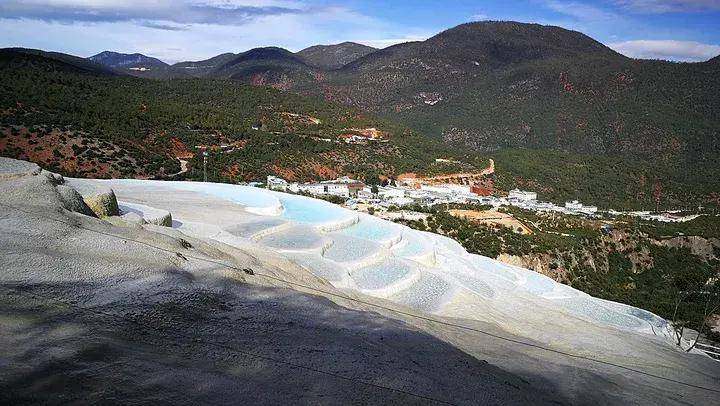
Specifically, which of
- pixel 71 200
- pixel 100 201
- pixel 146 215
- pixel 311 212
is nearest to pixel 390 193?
pixel 311 212

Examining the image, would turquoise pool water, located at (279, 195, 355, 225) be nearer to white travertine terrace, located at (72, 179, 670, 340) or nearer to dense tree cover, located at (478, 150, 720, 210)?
white travertine terrace, located at (72, 179, 670, 340)

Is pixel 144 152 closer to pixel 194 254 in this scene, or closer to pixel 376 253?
pixel 376 253

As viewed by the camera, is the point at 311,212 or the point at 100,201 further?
the point at 311,212

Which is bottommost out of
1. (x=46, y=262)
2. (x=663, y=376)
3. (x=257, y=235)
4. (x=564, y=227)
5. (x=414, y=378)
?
(x=564, y=227)

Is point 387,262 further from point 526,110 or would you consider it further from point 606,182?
A: point 526,110

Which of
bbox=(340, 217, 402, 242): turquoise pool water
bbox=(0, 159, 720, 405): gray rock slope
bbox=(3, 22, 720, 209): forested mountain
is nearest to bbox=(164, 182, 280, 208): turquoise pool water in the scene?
bbox=(340, 217, 402, 242): turquoise pool water

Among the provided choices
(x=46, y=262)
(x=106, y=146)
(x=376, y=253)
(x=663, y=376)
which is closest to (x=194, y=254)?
(x=46, y=262)

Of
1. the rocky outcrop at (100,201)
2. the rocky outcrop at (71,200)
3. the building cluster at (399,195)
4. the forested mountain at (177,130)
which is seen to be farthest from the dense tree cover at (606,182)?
the rocky outcrop at (71,200)
